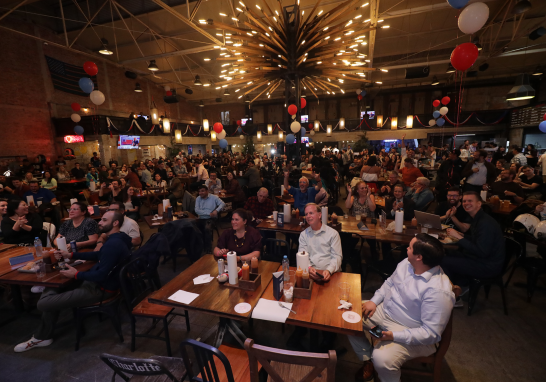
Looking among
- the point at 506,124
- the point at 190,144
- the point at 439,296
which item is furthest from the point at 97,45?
the point at 506,124

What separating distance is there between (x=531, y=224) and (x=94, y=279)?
5231 mm

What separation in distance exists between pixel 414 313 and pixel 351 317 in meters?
0.51

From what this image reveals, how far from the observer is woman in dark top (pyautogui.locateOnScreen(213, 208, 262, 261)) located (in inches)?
113

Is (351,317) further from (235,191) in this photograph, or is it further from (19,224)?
(235,191)

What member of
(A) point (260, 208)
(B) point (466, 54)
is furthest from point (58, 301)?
(B) point (466, 54)

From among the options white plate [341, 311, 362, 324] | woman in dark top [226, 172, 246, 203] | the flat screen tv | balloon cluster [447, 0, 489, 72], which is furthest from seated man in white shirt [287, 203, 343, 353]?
the flat screen tv

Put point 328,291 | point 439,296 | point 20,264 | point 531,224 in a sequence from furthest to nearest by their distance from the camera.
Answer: point 531,224, point 20,264, point 328,291, point 439,296

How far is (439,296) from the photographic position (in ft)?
5.63

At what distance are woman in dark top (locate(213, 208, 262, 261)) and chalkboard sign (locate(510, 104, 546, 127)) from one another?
49.0 feet

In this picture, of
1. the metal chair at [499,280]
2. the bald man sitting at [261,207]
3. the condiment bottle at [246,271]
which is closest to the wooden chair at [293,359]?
the condiment bottle at [246,271]

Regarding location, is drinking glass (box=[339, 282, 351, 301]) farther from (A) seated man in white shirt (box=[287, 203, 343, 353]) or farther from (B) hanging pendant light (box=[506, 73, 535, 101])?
(B) hanging pendant light (box=[506, 73, 535, 101])

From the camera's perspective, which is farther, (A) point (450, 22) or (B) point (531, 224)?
(A) point (450, 22)

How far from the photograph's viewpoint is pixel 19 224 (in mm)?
3609

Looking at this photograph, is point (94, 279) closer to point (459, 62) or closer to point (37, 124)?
point (459, 62)
